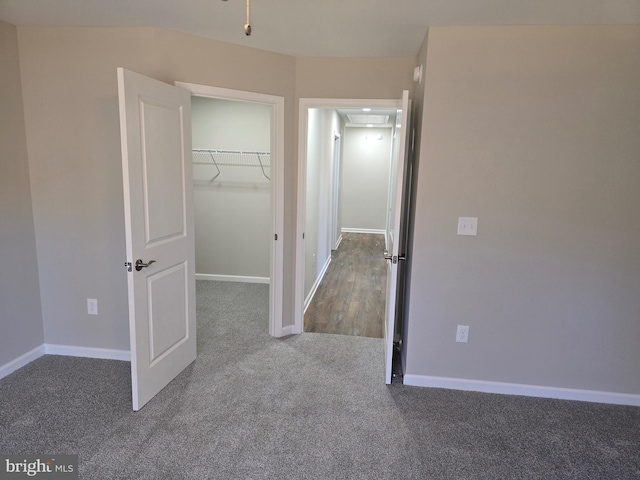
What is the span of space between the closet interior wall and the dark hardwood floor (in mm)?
977

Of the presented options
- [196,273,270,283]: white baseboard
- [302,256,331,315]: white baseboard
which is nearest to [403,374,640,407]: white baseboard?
[302,256,331,315]: white baseboard

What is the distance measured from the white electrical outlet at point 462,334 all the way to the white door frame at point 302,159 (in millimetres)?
1379

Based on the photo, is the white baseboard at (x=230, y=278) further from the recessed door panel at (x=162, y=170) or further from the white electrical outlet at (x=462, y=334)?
the white electrical outlet at (x=462, y=334)

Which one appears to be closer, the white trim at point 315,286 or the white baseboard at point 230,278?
the white trim at point 315,286

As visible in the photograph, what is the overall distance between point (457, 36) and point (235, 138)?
2986 mm

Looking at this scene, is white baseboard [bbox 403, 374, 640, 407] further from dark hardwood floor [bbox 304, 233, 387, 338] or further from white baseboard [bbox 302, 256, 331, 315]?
white baseboard [bbox 302, 256, 331, 315]

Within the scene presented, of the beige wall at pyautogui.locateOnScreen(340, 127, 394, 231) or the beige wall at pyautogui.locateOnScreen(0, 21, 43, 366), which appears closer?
the beige wall at pyautogui.locateOnScreen(0, 21, 43, 366)

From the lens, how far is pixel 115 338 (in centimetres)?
291

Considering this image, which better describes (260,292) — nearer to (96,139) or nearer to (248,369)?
(248,369)

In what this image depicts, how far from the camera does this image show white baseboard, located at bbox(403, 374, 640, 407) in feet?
8.30

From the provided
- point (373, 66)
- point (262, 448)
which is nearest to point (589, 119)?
point (373, 66)

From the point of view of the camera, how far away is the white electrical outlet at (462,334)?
261 cm

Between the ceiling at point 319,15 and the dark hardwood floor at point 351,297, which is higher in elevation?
the ceiling at point 319,15

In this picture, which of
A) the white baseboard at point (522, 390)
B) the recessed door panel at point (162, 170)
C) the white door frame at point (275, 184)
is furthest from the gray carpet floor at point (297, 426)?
the recessed door panel at point (162, 170)
